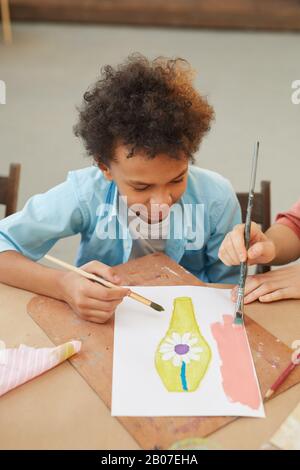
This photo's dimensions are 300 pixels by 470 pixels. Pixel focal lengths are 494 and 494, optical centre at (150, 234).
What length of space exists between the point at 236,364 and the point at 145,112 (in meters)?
0.42

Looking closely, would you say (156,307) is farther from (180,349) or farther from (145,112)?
(145,112)

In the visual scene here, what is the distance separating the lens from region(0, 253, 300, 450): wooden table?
0.59 meters

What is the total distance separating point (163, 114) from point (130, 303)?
1.04 feet

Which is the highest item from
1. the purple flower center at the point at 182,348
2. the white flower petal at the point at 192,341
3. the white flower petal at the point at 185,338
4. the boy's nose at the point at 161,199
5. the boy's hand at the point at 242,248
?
the boy's nose at the point at 161,199

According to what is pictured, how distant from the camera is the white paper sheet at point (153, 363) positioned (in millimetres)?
633

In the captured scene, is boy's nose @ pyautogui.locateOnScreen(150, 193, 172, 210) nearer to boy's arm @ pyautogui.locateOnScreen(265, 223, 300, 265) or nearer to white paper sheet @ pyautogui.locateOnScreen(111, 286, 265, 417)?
white paper sheet @ pyautogui.locateOnScreen(111, 286, 265, 417)

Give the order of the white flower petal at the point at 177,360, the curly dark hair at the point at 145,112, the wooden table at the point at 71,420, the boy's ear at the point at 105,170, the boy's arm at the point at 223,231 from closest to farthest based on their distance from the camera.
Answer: the wooden table at the point at 71,420
the white flower petal at the point at 177,360
the curly dark hair at the point at 145,112
the boy's ear at the point at 105,170
the boy's arm at the point at 223,231

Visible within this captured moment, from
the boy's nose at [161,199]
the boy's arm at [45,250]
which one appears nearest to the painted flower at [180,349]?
the boy's arm at [45,250]

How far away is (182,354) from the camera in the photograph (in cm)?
72

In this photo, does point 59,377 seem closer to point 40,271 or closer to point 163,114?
point 40,271

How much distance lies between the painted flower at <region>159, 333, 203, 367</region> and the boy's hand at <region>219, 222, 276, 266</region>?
163 mm

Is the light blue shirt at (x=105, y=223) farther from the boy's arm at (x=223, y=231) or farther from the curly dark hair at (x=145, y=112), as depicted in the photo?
→ the curly dark hair at (x=145, y=112)

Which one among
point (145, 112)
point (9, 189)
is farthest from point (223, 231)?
point (9, 189)
